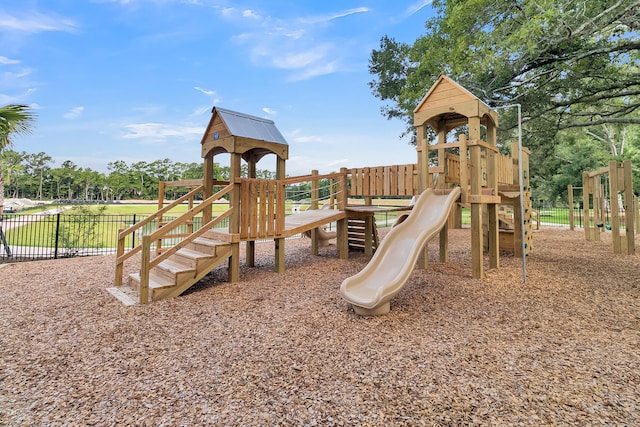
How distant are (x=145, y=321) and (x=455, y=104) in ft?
19.4

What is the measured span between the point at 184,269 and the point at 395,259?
318cm

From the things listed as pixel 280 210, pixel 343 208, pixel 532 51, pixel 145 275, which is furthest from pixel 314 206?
pixel 532 51

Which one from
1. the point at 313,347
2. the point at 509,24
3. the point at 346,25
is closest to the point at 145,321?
the point at 313,347

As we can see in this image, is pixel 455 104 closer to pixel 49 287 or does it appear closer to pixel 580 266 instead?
pixel 580 266

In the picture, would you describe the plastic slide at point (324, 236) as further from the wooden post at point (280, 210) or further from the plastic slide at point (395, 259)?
the plastic slide at point (395, 259)

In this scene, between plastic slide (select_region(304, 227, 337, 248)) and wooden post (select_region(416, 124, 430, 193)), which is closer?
wooden post (select_region(416, 124, 430, 193))

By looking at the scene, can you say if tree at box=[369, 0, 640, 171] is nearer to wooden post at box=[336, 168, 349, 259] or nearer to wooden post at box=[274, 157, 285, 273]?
wooden post at box=[336, 168, 349, 259]

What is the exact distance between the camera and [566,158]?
25688 mm

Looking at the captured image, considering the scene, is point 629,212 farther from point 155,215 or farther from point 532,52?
point 155,215

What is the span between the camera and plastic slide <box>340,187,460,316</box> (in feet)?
11.9

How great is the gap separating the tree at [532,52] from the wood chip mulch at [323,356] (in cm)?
596

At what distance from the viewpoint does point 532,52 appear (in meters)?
7.15

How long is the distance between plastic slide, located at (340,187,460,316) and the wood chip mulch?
0.23 meters

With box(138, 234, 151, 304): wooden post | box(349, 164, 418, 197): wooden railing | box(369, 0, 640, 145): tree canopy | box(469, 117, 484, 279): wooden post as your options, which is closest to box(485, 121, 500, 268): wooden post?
box(469, 117, 484, 279): wooden post
